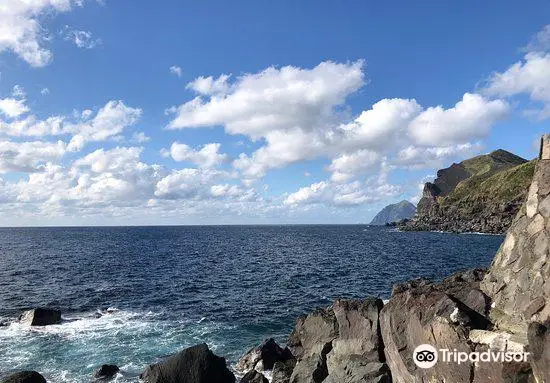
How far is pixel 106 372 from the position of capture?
3212 cm

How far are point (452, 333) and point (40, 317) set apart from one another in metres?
44.1

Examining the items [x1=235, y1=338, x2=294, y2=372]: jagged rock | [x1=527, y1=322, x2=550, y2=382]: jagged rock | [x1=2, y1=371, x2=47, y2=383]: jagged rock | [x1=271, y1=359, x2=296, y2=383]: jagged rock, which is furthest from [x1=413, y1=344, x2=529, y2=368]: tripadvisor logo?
[x1=2, y1=371, x2=47, y2=383]: jagged rock

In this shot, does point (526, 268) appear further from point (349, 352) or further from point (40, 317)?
point (40, 317)

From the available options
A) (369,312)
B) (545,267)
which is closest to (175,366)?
(369,312)

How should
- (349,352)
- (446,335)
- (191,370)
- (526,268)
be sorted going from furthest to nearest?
(191,370), (349,352), (526,268), (446,335)

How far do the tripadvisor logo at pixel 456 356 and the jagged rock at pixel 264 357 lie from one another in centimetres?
1552

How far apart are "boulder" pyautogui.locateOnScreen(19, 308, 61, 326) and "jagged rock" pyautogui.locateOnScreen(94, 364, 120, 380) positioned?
18.0 meters

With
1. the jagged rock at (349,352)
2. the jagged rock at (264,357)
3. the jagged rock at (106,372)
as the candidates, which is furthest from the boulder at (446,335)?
the jagged rock at (106,372)

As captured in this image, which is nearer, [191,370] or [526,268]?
[526,268]

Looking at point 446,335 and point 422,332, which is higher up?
point 446,335

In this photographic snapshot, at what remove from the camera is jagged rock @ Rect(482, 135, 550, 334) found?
60.2 ft

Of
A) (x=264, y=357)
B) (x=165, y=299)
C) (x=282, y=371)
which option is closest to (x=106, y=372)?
(x=264, y=357)

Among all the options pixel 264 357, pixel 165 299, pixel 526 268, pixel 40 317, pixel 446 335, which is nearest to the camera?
pixel 446 335

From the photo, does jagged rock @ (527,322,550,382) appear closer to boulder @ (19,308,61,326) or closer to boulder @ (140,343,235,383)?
boulder @ (140,343,235,383)
